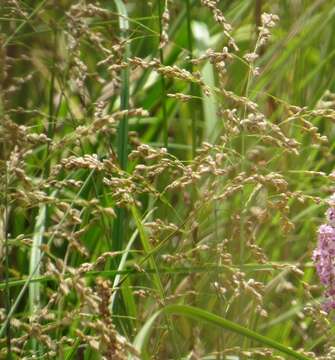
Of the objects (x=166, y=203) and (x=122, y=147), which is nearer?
(x=166, y=203)

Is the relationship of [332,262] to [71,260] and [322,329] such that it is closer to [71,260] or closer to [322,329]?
[322,329]

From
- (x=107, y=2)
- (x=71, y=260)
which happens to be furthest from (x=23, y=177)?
(x=107, y=2)

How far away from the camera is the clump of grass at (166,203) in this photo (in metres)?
1.40

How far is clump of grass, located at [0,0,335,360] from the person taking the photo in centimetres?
140

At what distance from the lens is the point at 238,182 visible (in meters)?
1.48

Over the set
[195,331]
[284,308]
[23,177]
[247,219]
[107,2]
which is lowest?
[284,308]

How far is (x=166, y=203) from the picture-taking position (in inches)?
64.1

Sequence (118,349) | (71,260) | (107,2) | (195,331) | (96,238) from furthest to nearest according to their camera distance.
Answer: (107,2) → (96,238) → (71,260) → (195,331) → (118,349)

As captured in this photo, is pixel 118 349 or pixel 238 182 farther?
pixel 238 182

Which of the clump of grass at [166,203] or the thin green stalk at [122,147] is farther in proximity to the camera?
the thin green stalk at [122,147]

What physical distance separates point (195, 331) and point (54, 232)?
0.26 metres

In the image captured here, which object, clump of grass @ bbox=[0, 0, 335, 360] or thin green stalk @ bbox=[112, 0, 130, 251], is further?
thin green stalk @ bbox=[112, 0, 130, 251]

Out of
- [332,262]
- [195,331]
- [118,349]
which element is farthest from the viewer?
[332,262]

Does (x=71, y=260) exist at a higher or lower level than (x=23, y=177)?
lower
